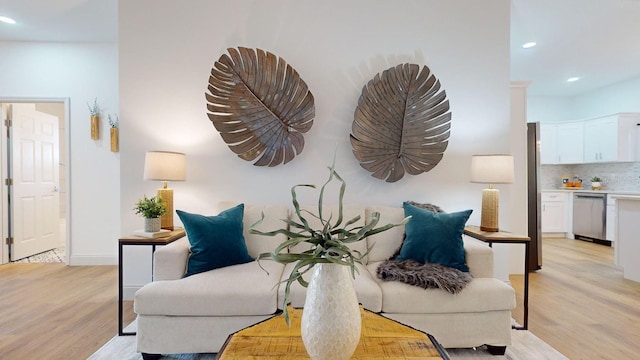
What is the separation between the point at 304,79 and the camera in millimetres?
3014

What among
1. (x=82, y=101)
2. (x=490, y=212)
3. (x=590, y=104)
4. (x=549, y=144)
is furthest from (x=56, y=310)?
(x=590, y=104)

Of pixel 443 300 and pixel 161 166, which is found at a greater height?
pixel 161 166

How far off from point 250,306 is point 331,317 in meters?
1.00

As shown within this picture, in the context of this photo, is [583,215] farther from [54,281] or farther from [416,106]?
[54,281]

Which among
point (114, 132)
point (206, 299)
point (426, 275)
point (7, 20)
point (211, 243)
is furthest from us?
point (114, 132)

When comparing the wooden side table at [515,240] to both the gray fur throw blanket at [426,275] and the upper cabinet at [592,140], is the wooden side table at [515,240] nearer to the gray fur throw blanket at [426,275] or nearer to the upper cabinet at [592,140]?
the gray fur throw blanket at [426,275]

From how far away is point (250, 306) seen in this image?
1904 mm

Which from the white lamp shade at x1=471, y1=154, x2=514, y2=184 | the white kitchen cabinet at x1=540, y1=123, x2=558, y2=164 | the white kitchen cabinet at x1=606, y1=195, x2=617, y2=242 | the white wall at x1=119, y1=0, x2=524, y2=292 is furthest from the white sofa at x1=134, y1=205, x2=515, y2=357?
the white kitchen cabinet at x1=540, y1=123, x2=558, y2=164

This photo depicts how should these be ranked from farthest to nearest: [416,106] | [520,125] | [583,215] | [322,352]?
[583,215], [520,125], [416,106], [322,352]

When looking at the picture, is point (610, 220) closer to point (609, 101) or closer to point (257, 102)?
point (609, 101)

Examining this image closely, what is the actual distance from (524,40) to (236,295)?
4.38 m

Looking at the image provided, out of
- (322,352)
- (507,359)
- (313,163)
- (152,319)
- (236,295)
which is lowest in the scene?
(507,359)

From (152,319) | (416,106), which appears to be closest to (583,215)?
(416,106)

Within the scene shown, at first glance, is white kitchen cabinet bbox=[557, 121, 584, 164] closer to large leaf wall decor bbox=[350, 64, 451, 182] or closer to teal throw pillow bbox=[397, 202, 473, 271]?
large leaf wall decor bbox=[350, 64, 451, 182]
